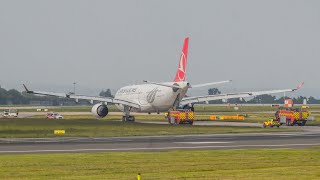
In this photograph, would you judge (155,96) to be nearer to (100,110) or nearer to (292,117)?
(100,110)

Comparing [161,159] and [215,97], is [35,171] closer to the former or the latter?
[161,159]

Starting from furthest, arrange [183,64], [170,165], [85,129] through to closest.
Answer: [183,64] < [85,129] < [170,165]

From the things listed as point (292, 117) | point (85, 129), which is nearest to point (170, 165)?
point (85, 129)

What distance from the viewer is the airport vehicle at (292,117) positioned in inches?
3698

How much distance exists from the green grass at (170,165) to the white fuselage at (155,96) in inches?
2318

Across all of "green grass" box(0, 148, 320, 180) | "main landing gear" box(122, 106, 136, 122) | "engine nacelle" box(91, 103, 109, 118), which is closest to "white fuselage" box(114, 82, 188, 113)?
"main landing gear" box(122, 106, 136, 122)

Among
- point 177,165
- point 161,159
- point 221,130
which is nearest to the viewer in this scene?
point 177,165

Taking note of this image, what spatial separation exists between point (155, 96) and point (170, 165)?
238 feet

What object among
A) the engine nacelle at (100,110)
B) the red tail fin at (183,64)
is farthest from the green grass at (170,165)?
the engine nacelle at (100,110)

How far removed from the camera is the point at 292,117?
9412 centimetres

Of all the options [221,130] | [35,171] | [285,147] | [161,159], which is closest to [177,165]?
[161,159]

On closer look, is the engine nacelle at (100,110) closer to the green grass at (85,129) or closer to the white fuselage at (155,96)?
the white fuselage at (155,96)

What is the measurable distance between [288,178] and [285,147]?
20.6 metres

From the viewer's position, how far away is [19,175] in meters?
31.6
